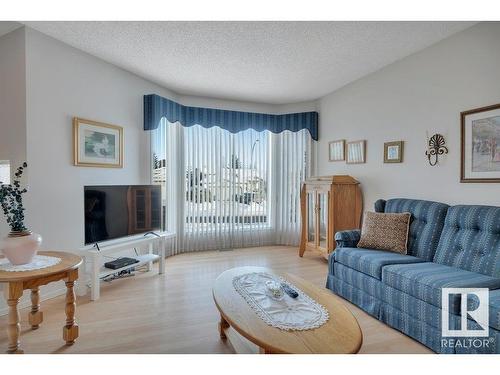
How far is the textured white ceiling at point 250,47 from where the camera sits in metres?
2.62

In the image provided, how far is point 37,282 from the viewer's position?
1.84 meters

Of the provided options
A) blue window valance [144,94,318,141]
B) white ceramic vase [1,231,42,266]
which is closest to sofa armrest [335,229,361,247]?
blue window valance [144,94,318,141]

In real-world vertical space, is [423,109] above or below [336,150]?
above

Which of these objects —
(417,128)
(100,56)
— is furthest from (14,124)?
(417,128)

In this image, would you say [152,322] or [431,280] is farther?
[152,322]

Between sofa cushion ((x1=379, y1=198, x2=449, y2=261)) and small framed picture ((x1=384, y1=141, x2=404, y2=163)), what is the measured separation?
2.01 ft

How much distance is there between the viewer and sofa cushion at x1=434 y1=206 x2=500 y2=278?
87.3 inches

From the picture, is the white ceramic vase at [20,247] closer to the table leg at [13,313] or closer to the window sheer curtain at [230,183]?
the table leg at [13,313]

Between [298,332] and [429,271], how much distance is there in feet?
4.21

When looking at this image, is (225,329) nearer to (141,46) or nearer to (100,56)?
(141,46)

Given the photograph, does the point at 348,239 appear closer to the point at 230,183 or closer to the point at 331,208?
the point at 331,208

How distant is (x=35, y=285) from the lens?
183 centimetres

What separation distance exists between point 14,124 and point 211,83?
7.41 feet

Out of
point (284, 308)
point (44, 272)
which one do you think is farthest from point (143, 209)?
point (284, 308)
